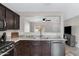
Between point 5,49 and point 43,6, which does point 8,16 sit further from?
point 5,49

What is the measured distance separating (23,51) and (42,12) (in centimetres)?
194

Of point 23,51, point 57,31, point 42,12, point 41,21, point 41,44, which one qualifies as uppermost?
point 42,12

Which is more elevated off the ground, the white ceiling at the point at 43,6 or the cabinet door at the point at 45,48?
the white ceiling at the point at 43,6

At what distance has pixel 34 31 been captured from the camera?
4.92 m

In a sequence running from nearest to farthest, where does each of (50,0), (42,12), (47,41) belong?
(50,0) < (47,41) < (42,12)

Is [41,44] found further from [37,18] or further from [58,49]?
[37,18]

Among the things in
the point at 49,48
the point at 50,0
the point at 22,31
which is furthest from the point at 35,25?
the point at 50,0

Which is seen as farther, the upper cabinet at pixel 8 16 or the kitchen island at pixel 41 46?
the kitchen island at pixel 41 46

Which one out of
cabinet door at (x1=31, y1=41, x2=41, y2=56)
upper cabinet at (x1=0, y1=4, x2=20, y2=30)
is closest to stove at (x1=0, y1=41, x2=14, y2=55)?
upper cabinet at (x1=0, y1=4, x2=20, y2=30)

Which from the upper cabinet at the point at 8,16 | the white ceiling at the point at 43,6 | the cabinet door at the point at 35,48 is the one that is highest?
the white ceiling at the point at 43,6

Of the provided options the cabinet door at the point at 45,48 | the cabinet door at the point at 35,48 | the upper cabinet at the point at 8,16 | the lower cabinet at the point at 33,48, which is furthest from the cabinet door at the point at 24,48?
the upper cabinet at the point at 8,16

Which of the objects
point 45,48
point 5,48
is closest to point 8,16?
point 5,48

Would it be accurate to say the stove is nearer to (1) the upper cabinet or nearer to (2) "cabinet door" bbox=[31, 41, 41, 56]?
(1) the upper cabinet

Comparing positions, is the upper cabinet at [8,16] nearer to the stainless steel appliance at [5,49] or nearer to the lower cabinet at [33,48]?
the stainless steel appliance at [5,49]
